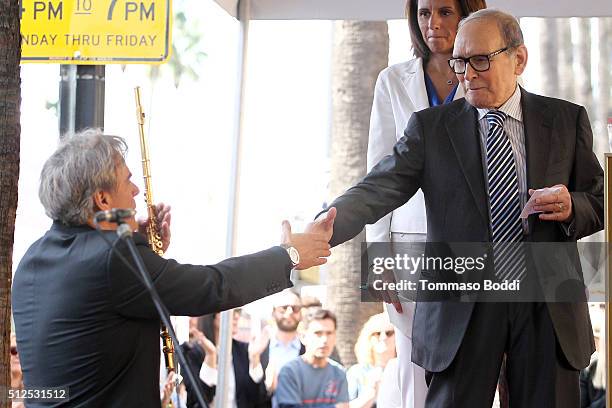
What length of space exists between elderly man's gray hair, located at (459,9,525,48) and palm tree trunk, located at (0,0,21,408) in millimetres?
1675

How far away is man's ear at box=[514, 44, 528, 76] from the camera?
13.6ft

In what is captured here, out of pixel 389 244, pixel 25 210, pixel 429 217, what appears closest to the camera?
pixel 429 217

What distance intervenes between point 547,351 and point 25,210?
4.10m

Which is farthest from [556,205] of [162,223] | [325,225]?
[162,223]

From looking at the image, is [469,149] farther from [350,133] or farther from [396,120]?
[350,133]

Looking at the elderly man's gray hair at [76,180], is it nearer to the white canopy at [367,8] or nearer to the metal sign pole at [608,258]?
the metal sign pole at [608,258]

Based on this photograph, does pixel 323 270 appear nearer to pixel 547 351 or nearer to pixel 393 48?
pixel 393 48

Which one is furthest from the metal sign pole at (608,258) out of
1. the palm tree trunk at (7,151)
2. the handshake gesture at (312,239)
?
the palm tree trunk at (7,151)

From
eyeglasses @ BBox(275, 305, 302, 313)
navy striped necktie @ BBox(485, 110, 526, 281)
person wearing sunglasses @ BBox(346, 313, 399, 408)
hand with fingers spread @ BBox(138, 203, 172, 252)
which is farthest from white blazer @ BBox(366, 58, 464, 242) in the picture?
eyeglasses @ BBox(275, 305, 302, 313)

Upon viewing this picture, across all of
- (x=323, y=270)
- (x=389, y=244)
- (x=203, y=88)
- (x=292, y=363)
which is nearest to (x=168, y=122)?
(x=203, y=88)

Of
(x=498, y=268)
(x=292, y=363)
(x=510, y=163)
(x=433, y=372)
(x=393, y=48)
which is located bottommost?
(x=292, y=363)

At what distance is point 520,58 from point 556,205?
0.71 metres

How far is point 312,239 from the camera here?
4.05 metres

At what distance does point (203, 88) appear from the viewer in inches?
480
